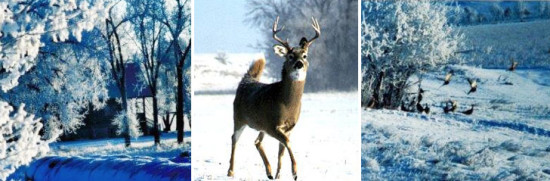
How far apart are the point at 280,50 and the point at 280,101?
51 centimetres

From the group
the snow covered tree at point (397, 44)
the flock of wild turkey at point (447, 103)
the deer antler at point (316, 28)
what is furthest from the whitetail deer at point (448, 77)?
the deer antler at point (316, 28)

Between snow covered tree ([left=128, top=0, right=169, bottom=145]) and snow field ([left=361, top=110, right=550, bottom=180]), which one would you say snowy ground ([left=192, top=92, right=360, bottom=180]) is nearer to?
snow field ([left=361, top=110, right=550, bottom=180])

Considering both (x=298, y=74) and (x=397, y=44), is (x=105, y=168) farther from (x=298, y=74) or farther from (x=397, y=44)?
(x=397, y=44)

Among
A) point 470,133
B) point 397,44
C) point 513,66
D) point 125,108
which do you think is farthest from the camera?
point 397,44

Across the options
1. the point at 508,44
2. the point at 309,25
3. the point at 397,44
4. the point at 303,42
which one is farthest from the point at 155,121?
the point at 508,44

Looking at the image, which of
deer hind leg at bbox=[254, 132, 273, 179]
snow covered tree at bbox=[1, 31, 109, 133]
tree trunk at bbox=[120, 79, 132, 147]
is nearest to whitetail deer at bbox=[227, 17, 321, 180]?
deer hind leg at bbox=[254, 132, 273, 179]

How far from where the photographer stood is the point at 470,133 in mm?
9461

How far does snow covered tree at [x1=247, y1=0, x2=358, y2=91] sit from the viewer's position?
9875mm

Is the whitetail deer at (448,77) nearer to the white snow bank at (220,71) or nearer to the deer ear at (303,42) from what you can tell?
the deer ear at (303,42)

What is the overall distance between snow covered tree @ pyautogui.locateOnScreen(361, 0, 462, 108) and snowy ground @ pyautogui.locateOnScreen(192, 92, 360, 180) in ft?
1.06

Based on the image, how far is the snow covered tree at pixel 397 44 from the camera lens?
9.71 metres

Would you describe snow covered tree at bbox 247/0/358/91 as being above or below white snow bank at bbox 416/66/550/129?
above

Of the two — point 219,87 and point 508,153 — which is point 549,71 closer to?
point 508,153

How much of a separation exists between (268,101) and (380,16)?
1439 mm
